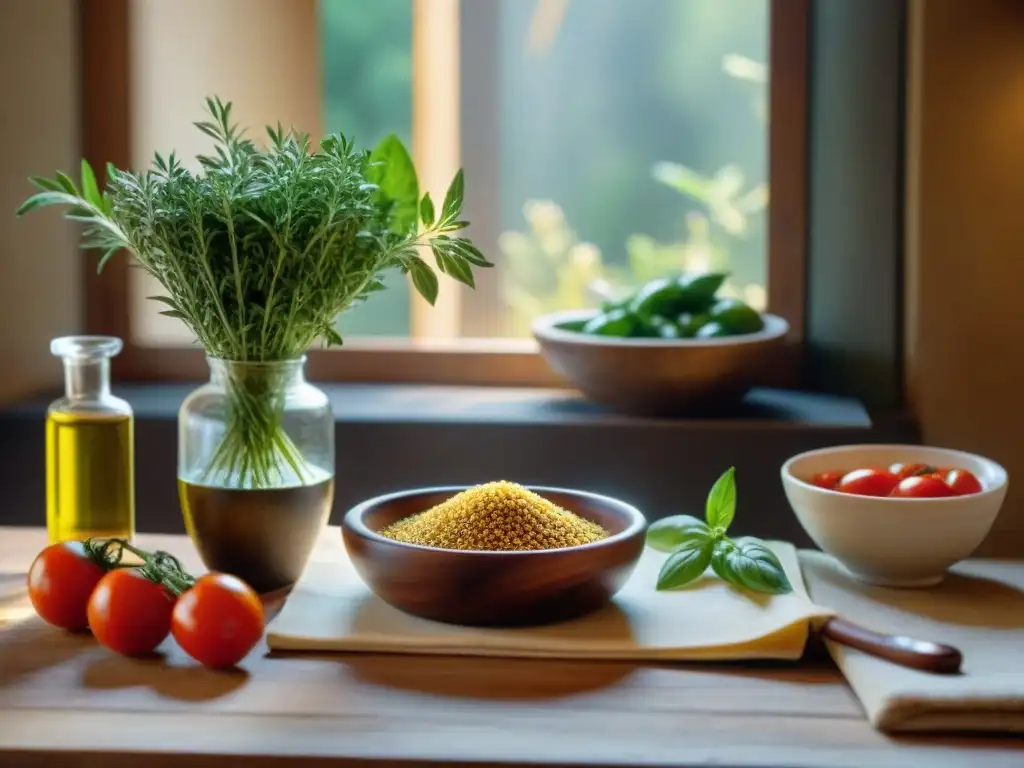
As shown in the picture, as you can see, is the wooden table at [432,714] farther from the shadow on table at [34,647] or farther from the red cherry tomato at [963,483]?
the red cherry tomato at [963,483]

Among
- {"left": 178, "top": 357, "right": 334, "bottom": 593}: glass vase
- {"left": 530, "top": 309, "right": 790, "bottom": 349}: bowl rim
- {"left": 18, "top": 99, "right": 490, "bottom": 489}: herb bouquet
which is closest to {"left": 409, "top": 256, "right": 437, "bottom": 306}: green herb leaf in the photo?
{"left": 18, "top": 99, "right": 490, "bottom": 489}: herb bouquet

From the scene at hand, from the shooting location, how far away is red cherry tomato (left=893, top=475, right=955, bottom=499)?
1.32 metres

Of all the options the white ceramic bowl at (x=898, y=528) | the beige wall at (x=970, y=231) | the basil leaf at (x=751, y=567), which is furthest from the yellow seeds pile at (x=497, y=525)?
the beige wall at (x=970, y=231)

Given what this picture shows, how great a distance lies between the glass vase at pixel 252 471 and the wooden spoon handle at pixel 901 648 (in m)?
0.53

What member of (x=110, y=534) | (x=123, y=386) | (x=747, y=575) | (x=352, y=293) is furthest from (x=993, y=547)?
(x=123, y=386)

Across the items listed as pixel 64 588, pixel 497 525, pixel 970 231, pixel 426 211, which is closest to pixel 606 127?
pixel 970 231

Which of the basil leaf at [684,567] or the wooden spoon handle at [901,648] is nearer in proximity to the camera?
the wooden spoon handle at [901,648]

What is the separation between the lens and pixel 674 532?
55.4 inches

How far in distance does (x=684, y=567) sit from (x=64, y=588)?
1.90 feet

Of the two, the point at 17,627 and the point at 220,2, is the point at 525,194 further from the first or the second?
the point at 17,627

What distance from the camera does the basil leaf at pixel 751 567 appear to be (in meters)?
1.27

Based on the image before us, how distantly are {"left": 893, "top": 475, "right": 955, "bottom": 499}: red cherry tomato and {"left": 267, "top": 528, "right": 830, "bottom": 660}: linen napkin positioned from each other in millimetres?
140

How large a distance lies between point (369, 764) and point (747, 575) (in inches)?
18.2

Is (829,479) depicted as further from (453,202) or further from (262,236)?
(262,236)
